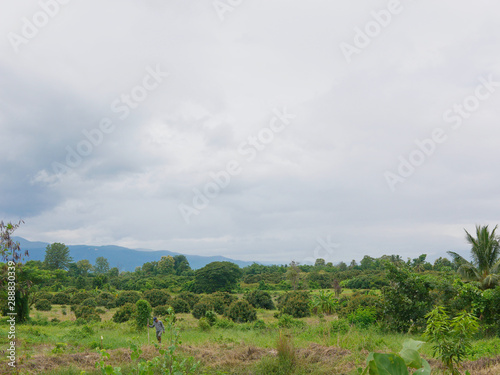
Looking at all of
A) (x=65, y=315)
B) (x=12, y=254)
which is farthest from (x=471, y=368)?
(x=65, y=315)

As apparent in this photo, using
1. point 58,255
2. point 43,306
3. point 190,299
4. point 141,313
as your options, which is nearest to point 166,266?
point 58,255

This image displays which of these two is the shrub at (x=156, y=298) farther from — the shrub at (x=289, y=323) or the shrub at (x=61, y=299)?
the shrub at (x=289, y=323)

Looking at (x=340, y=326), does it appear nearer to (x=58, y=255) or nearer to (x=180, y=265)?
(x=180, y=265)

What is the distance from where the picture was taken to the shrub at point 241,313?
871 inches

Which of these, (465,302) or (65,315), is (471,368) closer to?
(465,302)

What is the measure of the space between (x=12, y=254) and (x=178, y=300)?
16.6 m

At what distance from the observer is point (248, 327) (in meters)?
18.6

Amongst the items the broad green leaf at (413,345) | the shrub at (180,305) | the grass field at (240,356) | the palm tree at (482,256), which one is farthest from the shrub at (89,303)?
the broad green leaf at (413,345)

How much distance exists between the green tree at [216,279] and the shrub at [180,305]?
42.7 ft

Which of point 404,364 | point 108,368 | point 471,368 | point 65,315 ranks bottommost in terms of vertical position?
point 65,315

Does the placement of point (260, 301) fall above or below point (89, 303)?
below

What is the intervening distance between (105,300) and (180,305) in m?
8.02

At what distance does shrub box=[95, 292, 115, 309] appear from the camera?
29398mm

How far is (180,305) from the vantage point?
26656mm
